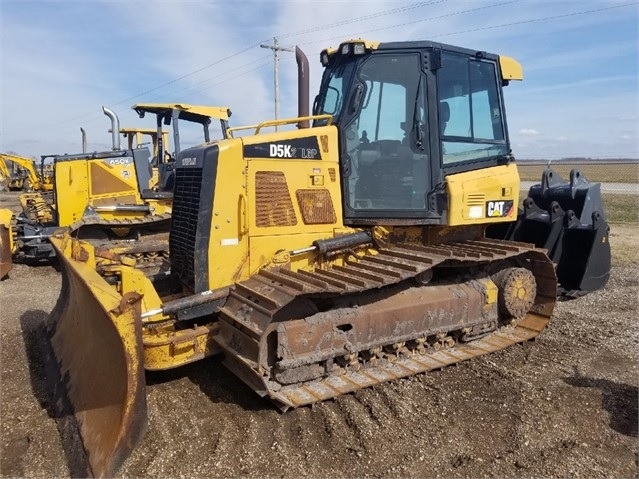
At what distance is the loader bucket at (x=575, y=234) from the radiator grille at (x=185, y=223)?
4.37 metres

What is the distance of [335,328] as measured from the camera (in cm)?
452

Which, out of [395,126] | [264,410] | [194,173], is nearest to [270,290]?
[264,410]

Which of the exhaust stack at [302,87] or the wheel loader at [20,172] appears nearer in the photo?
the exhaust stack at [302,87]

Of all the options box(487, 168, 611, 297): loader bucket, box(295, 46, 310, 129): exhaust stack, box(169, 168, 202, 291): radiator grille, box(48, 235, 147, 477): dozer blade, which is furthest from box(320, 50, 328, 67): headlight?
box(487, 168, 611, 297): loader bucket

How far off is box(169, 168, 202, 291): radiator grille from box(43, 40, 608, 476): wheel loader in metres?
0.03

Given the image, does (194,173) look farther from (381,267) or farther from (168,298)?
(381,267)

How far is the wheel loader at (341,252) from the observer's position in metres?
4.30

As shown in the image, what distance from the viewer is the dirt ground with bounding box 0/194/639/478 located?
352 cm

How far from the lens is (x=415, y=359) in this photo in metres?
5.03

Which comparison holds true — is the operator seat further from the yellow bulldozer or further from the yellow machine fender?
the yellow machine fender

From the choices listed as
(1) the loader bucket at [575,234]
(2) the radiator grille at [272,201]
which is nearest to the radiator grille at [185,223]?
(2) the radiator grille at [272,201]

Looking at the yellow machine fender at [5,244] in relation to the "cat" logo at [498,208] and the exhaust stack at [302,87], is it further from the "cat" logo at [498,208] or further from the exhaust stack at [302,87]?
the "cat" logo at [498,208]

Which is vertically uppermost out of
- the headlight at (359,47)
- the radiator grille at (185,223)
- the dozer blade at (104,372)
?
the headlight at (359,47)

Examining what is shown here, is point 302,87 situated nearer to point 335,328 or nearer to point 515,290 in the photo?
point 335,328
